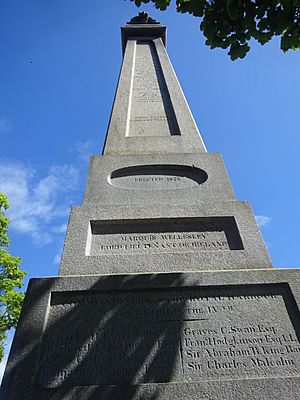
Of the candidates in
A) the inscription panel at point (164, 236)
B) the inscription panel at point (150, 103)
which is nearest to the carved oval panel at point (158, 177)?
the inscription panel at point (164, 236)

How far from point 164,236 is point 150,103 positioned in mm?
4371

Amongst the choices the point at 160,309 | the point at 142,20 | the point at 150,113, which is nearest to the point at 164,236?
the point at 160,309

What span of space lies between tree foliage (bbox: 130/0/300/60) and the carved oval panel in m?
1.75

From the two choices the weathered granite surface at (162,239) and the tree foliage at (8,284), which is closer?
the weathered granite surface at (162,239)

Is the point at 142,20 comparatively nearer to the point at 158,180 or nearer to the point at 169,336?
the point at 158,180

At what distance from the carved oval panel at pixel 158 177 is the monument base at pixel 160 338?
1851mm

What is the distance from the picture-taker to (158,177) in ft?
15.8

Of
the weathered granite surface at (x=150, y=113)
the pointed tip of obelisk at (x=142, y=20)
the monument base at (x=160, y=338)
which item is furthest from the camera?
the pointed tip of obelisk at (x=142, y=20)

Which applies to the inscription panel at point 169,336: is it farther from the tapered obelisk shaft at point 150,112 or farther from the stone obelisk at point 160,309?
the tapered obelisk shaft at point 150,112

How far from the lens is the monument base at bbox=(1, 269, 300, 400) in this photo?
2385 millimetres

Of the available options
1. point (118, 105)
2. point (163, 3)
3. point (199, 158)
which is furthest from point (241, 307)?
point (118, 105)

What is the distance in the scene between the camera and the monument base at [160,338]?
2385mm

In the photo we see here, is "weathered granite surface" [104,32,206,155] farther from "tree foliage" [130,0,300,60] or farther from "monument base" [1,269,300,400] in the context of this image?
"monument base" [1,269,300,400]

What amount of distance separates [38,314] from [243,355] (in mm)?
1846
